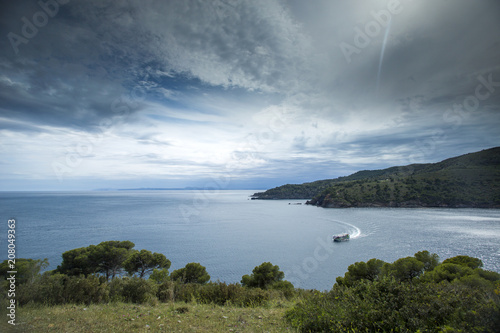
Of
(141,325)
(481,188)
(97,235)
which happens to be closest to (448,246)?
(141,325)

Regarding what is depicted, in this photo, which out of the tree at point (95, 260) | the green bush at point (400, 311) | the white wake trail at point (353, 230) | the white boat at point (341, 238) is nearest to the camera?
the green bush at point (400, 311)

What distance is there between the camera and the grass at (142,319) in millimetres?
6934

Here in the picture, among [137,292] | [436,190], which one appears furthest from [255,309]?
[436,190]

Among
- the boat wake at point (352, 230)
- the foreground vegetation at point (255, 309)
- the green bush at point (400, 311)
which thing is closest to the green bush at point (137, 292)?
the foreground vegetation at point (255, 309)

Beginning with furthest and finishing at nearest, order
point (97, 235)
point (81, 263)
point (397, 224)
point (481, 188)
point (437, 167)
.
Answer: point (437, 167) → point (481, 188) → point (397, 224) → point (97, 235) → point (81, 263)

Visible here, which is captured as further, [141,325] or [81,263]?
[81,263]

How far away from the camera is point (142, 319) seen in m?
7.82

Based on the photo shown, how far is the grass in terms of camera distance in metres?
6.93

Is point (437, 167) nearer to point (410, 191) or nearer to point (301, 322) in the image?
point (410, 191)

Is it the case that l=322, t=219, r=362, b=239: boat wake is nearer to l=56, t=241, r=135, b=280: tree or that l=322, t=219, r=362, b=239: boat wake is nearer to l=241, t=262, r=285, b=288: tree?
l=241, t=262, r=285, b=288: tree

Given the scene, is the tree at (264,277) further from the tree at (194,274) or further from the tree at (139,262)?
the tree at (139,262)

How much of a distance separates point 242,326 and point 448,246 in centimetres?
6349

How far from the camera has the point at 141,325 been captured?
719 cm

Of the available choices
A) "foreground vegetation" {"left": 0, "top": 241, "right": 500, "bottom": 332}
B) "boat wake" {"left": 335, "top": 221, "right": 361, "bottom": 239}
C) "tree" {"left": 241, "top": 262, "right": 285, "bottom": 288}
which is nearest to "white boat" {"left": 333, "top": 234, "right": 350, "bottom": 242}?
"boat wake" {"left": 335, "top": 221, "right": 361, "bottom": 239}
